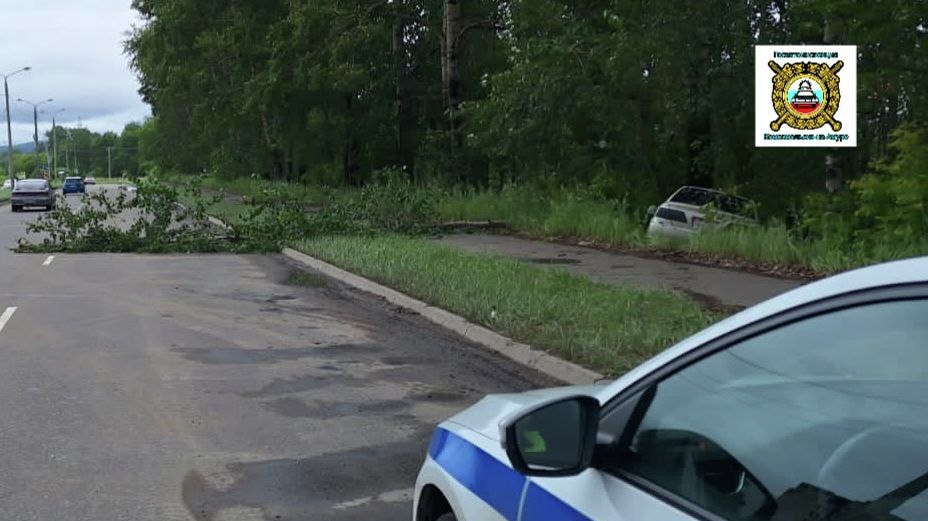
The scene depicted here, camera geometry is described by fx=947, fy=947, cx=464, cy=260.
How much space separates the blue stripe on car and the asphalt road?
1.90 metres

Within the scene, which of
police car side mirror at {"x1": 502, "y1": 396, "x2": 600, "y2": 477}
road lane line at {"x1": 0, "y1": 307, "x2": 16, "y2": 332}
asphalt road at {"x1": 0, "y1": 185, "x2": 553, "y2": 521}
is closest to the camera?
police car side mirror at {"x1": 502, "y1": 396, "x2": 600, "y2": 477}

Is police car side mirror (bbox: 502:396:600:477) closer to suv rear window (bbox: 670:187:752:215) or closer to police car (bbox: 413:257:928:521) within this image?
police car (bbox: 413:257:928:521)

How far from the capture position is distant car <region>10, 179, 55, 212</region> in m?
45.5

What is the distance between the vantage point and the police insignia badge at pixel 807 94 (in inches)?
685

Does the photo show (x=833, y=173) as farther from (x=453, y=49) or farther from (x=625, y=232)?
(x=453, y=49)

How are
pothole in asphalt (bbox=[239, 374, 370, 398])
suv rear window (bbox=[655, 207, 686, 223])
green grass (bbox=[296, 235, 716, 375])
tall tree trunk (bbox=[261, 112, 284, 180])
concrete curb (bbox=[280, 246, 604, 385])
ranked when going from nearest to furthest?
pothole in asphalt (bbox=[239, 374, 370, 398]) → concrete curb (bbox=[280, 246, 604, 385]) → green grass (bbox=[296, 235, 716, 375]) → suv rear window (bbox=[655, 207, 686, 223]) → tall tree trunk (bbox=[261, 112, 284, 180])

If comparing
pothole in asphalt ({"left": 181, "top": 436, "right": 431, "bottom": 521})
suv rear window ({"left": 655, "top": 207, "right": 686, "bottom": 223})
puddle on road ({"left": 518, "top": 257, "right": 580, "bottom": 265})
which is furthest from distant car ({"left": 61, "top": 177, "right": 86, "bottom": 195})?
pothole in asphalt ({"left": 181, "top": 436, "right": 431, "bottom": 521})

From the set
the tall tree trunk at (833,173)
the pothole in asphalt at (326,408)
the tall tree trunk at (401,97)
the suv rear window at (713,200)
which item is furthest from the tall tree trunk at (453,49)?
the pothole in asphalt at (326,408)

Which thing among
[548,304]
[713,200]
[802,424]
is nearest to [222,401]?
[548,304]

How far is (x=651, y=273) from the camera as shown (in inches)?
554

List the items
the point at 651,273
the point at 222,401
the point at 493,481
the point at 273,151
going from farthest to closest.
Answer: the point at 273,151
the point at 651,273
the point at 222,401
the point at 493,481

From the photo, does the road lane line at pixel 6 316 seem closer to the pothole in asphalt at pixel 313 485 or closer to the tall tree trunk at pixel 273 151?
the pothole in asphalt at pixel 313 485

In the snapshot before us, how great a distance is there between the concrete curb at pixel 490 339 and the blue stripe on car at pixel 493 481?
424 centimetres

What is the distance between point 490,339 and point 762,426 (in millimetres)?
7278
